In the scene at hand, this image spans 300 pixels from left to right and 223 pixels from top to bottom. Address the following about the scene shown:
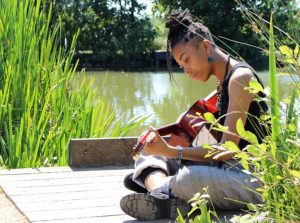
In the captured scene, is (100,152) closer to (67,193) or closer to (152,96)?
(67,193)

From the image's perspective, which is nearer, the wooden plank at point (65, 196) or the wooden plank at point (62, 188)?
the wooden plank at point (65, 196)

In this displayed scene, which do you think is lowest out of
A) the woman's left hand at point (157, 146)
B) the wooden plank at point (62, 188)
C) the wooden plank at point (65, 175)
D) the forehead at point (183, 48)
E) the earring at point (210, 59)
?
the wooden plank at point (65, 175)

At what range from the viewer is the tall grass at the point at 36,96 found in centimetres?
480

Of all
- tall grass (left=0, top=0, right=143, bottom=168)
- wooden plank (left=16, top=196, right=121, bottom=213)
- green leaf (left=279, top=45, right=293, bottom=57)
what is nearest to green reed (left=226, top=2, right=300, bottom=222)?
green leaf (left=279, top=45, right=293, bottom=57)

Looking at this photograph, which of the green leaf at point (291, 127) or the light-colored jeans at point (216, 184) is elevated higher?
the green leaf at point (291, 127)

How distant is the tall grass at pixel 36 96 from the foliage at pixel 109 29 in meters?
26.0

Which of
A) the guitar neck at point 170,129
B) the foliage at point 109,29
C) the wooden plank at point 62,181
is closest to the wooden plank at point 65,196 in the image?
the wooden plank at point 62,181

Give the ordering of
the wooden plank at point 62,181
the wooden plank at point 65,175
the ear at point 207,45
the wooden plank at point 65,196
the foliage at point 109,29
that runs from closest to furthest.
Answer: the ear at point 207,45 → the wooden plank at point 65,196 → the wooden plank at point 62,181 → the wooden plank at point 65,175 → the foliage at point 109,29

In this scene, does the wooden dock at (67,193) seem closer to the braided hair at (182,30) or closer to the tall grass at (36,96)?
the braided hair at (182,30)

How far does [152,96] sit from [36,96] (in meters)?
12.6

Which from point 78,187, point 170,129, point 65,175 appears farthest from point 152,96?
point 170,129

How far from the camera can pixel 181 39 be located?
2717 millimetres

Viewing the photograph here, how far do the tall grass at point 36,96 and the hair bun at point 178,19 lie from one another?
6.86 ft

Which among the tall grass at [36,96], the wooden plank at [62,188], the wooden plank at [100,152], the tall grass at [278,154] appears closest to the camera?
the tall grass at [278,154]
